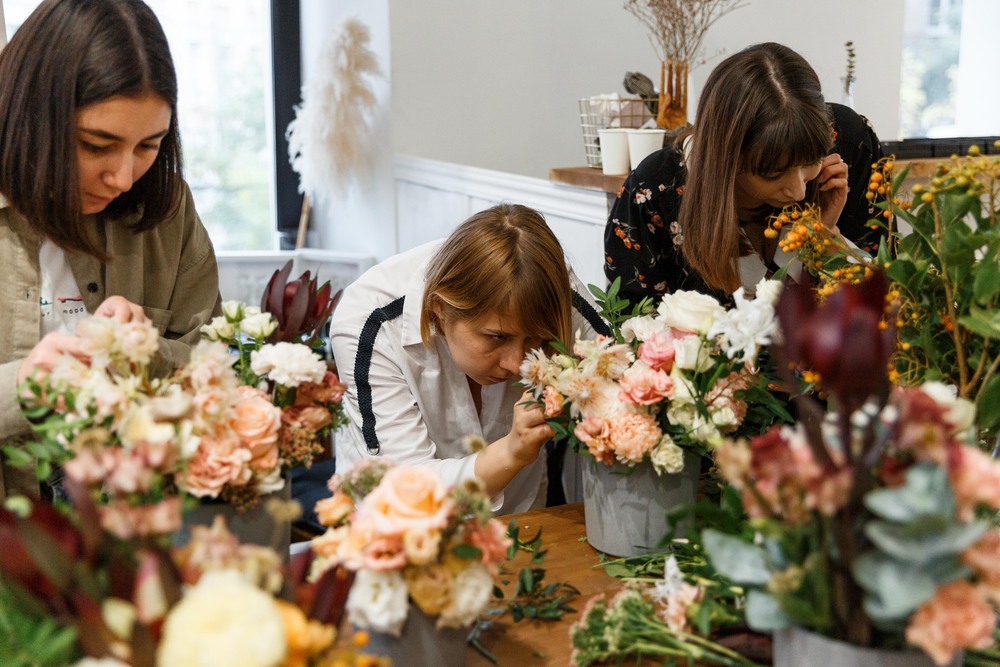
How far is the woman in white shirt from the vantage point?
146cm

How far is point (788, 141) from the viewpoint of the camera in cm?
166

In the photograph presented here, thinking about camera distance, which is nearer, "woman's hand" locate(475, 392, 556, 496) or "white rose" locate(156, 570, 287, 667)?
"white rose" locate(156, 570, 287, 667)

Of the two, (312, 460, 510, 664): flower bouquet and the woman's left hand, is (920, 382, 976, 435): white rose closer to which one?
(312, 460, 510, 664): flower bouquet

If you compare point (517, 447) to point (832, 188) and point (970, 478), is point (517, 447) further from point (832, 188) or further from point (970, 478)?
point (832, 188)

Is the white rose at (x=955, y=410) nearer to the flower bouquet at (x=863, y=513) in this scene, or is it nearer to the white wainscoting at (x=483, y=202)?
the flower bouquet at (x=863, y=513)

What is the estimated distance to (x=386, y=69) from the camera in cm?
357

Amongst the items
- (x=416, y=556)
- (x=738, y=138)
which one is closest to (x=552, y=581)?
(x=416, y=556)

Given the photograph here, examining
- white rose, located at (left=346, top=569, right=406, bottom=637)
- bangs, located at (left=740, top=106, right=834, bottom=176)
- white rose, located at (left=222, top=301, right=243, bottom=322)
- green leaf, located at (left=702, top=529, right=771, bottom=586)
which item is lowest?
white rose, located at (left=346, top=569, right=406, bottom=637)

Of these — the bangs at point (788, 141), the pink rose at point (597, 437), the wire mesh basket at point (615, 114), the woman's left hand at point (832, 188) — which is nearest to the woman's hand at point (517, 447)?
the pink rose at point (597, 437)

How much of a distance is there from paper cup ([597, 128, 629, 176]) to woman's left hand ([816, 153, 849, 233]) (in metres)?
0.87

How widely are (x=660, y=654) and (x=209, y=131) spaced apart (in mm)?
3325

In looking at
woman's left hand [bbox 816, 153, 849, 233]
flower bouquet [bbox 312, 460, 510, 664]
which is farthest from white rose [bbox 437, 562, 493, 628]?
woman's left hand [bbox 816, 153, 849, 233]

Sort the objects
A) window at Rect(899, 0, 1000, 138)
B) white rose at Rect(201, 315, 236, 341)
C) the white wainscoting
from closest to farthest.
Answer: white rose at Rect(201, 315, 236, 341) < the white wainscoting < window at Rect(899, 0, 1000, 138)

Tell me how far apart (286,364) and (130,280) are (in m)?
0.53
